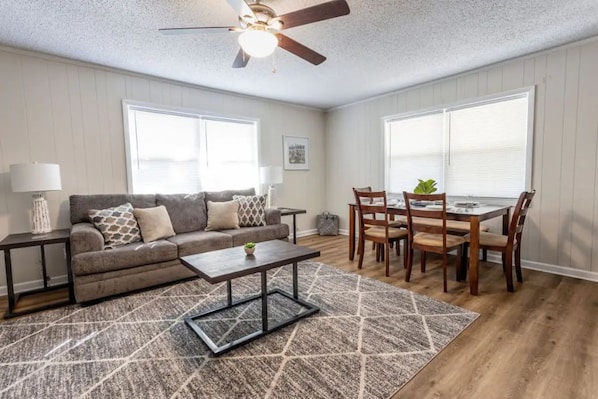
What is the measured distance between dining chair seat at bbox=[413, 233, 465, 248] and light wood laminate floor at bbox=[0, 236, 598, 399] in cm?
43

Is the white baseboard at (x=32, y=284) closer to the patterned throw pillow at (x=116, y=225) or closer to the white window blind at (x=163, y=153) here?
the patterned throw pillow at (x=116, y=225)

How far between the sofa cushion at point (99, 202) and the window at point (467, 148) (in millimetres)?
3582

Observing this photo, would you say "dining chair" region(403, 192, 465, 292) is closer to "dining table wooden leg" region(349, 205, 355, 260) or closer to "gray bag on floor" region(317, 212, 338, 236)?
"dining table wooden leg" region(349, 205, 355, 260)

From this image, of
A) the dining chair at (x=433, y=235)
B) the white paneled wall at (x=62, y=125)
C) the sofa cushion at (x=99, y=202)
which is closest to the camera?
the dining chair at (x=433, y=235)

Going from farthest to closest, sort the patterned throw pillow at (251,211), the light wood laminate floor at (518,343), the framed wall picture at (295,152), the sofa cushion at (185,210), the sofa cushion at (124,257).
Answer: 1. the framed wall picture at (295,152)
2. the patterned throw pillow at (251,211)
3. the sofa cushion at (185,210)
4. the sofa cushion at (124,257)
5. the light wood laminate floor at (518,343)

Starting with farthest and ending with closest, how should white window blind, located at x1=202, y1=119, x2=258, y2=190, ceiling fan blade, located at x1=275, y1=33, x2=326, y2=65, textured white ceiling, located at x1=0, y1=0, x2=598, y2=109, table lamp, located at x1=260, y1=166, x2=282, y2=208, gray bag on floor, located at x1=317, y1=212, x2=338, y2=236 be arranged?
gray bag on floor, located at x1=317, y1=212, x2=338, y2=236 → table lamp, located at x1=260, y1=166, x2=282, y2=208 → white window blind, located at x1=202, y1=119, x2=258, y2=190 → textured white ceiling, located at x1=0, y1=0, x2=598, y2=109 → ceiling fan blade, located at x1=275, y1=33, x2=326, y2=65

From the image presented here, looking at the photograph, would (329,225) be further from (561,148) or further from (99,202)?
(99,202)

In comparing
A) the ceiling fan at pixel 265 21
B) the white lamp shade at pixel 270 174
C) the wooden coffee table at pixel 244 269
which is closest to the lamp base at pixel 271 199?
the white lamp shade at pixel 270 174

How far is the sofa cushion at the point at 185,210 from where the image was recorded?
361cm

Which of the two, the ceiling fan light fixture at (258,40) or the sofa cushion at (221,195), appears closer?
the ceiling fan light fixture at (258,40)

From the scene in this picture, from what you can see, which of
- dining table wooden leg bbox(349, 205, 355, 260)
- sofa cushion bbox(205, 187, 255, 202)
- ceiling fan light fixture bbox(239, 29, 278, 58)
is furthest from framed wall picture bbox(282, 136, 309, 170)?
ceiling fan light fixture bbox(239, 29, 278, 58)

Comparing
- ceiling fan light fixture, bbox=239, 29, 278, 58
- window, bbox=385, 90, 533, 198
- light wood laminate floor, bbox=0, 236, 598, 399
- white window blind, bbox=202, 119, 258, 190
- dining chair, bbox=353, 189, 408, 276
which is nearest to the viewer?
light wood laminate floor, bbox=0, 236, 598, 399

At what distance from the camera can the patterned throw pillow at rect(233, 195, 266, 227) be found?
155 inches

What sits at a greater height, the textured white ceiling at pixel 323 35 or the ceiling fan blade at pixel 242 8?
the textured white ceiling at pixel 323 35
